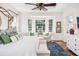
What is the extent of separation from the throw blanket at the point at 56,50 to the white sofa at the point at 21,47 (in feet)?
0.76

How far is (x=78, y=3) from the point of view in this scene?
1613 millimetres

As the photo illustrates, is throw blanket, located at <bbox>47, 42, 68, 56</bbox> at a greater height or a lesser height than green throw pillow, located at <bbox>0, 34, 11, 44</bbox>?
lesser

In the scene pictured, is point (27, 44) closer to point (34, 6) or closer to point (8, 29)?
point (8, 29)

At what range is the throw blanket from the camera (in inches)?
70.1

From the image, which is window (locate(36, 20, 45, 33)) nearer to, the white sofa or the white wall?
the white sofa

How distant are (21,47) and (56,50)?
50 centimetres

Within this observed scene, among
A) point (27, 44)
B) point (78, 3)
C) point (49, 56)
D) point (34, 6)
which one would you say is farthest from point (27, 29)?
point (78, 3)

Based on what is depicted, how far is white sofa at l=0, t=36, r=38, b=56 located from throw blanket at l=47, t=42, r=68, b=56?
9.1 inches

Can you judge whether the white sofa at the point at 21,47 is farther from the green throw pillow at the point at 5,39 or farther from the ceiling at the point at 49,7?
the ceiling at the point at 49,7

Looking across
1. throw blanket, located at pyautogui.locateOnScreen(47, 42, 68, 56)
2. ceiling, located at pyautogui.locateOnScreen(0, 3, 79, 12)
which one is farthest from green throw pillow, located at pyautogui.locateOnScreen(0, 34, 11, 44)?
throw blanket, located at pyautogui.locateOnScreen(47, 42, 68, 56)

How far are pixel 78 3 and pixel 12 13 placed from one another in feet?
2.86

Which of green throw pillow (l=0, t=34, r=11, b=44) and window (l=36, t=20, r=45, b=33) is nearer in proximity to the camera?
green throw pillow (l=0, t=34, r=11, b=44)

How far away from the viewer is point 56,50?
187cm

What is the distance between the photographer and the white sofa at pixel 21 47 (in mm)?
1676
